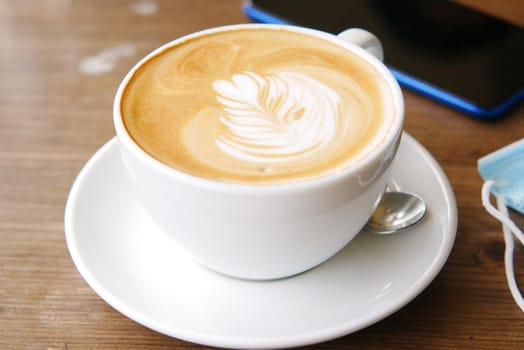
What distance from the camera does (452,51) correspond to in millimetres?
1037

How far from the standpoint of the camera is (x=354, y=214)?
661 millimetres

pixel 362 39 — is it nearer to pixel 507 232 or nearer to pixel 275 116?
pixel 275 116

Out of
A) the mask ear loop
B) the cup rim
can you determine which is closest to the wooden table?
the mask ear loop

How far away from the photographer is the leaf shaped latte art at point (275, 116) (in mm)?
665

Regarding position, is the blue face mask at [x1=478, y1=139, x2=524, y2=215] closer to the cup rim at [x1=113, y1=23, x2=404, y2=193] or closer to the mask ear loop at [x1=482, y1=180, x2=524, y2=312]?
the mask ear loop at [x1=482, y1=180, x2=524, y2=312]

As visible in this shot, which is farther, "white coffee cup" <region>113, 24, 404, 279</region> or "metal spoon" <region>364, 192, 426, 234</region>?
"metal spoon" <region>364, 192, 426, 234</region>

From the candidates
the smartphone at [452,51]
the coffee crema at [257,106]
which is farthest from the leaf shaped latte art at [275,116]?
the smartphone at [452,51]

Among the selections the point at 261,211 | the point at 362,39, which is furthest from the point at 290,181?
the point at 362,39

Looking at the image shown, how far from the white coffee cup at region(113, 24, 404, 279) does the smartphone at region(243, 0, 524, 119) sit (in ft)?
1.20

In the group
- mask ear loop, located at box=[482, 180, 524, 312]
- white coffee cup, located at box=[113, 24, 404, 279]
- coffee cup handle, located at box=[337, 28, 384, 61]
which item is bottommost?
mask ear loop, located at box=[482, 180, 524, 312]

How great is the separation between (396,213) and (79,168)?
0.47m

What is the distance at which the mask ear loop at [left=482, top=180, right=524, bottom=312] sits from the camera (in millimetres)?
730

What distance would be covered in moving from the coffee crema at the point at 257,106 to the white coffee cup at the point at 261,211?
18 millimetres

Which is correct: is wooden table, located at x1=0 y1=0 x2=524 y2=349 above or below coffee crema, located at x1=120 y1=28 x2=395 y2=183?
below
